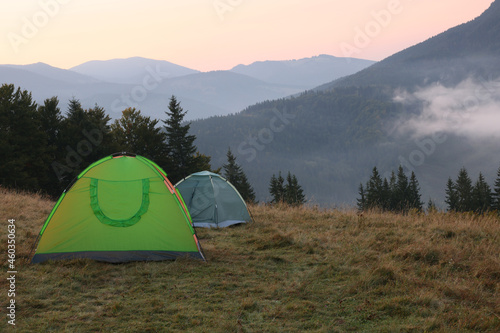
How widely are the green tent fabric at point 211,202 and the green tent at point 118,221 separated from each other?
333cm

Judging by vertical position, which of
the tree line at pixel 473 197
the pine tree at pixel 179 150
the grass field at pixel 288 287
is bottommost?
the tree line at pixel 473 197

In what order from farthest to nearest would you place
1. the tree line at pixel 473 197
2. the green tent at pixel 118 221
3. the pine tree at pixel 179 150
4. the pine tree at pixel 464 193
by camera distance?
the pine tree at pixel 464 193 → the tree line at pixel 473 197 → the pine tree at pixel 179 150 → the green tent at pixel 118 221

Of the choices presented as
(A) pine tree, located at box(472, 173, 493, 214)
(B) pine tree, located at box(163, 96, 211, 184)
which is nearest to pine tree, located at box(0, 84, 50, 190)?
(B) pine tree, located at box(163, 96, 211, 184)

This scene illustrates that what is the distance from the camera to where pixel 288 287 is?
5.95 m

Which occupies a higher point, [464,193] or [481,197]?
[464,193]

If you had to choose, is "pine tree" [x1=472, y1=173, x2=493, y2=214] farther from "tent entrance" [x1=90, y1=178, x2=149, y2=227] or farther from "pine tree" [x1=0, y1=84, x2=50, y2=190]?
"tent entrance" [x1=90, y1=178, x2=149, y2=227]

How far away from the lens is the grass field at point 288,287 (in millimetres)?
4691

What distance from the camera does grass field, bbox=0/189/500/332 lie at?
4691mm

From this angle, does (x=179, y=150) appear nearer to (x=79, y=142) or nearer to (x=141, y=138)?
(x=141, y=138)

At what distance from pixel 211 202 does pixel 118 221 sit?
429 centimetres

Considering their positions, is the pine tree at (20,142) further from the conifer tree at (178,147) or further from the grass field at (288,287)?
the grass field at (288,287)

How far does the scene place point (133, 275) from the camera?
21.9ft

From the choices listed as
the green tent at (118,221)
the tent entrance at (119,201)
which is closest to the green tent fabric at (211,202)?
the green tent at (118,221)

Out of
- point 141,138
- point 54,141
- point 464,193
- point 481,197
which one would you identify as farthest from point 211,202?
point 464,193
